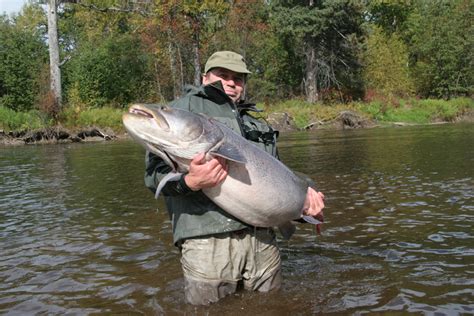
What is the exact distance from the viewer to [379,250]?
20.0 ft

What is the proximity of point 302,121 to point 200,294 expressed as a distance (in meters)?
30.2

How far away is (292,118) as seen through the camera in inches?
1318

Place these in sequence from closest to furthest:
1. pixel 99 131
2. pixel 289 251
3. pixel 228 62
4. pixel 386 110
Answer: pixel 228 62
pixel 289 251
pixel 99 131
pixel 386 110

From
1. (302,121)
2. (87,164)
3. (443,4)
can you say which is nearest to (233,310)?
(87,164)

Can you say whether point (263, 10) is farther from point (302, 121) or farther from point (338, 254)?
point (338, 254)

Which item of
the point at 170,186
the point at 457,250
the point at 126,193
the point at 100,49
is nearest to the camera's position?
the point at 170,186

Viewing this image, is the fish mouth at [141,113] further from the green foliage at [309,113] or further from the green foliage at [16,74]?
the green foliage at [16,74]

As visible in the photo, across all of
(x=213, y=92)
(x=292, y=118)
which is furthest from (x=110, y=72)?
(x=213, y=92)

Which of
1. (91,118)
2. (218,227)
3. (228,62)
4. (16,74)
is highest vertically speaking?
(16,74)

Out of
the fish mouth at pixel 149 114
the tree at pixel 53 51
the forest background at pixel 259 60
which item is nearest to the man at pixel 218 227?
the fish mouth at pixel 149 114

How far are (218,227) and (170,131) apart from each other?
3.04 ft

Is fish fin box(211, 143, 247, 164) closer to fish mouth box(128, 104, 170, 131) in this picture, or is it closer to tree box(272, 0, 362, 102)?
fish mouth box(128, 104, 170, 131)

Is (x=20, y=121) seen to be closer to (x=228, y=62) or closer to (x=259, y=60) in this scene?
(x=259, y=60)

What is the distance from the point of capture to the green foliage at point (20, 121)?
27.5 m
